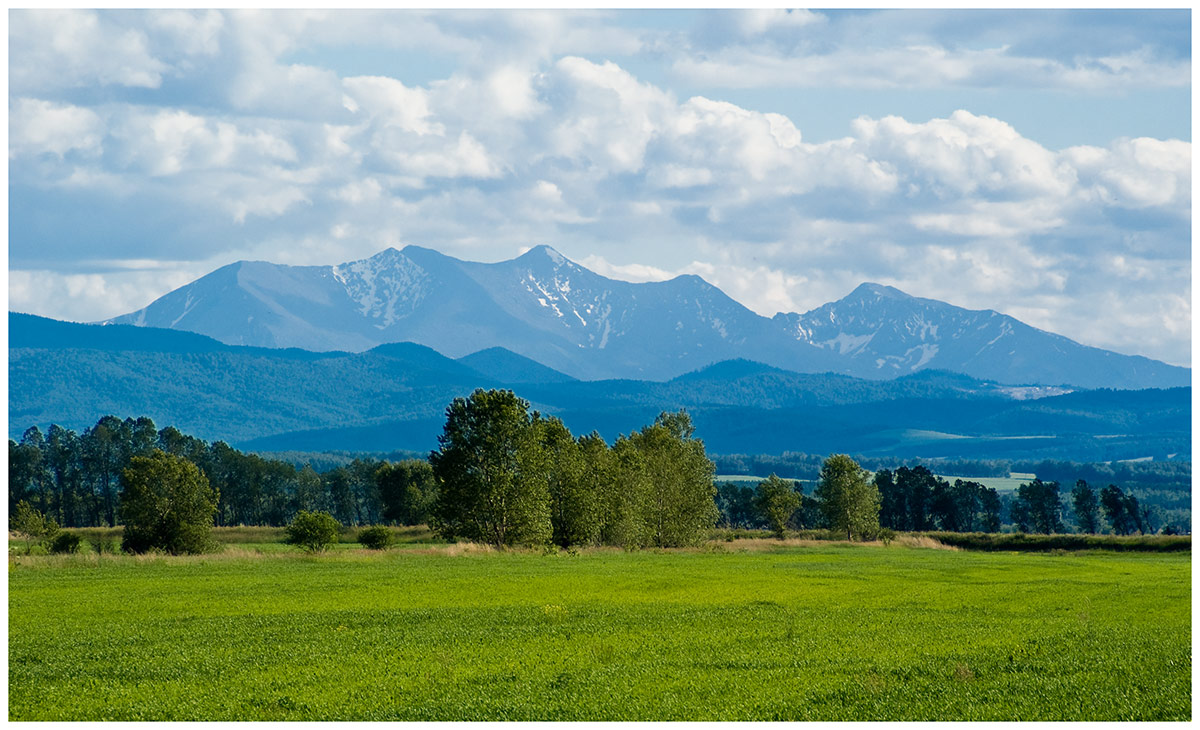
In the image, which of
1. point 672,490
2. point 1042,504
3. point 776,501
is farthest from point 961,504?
point 672,490

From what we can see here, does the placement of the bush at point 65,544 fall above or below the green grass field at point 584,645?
above

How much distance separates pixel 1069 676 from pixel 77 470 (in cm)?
16345

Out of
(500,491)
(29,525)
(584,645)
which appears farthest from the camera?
(29,525)

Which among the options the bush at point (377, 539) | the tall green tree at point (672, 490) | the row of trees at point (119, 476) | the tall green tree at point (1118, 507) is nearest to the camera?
the bush at point (377, 539)

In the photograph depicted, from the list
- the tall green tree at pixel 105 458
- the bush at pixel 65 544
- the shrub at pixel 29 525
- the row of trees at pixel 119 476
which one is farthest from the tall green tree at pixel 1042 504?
the tall green tree at pixel 105 458

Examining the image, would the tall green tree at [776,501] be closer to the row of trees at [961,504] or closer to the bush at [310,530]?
the row of trees at [961,504]

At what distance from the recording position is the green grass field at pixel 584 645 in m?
24.1

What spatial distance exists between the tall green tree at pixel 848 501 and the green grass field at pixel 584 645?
62709 millimetres

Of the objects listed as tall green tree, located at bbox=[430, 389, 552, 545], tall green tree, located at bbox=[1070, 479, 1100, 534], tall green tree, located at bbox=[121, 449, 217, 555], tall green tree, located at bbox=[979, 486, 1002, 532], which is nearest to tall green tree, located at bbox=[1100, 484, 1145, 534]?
tall green tree, located at bbox=[1070, 479, 1100, 534]

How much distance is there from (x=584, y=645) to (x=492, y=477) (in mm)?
50927

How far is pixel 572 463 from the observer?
90.6 meters

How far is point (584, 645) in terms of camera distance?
32375mm

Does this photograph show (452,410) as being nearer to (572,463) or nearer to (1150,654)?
(572,463)

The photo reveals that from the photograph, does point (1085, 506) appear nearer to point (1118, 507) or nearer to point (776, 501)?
point (1118, 507)
